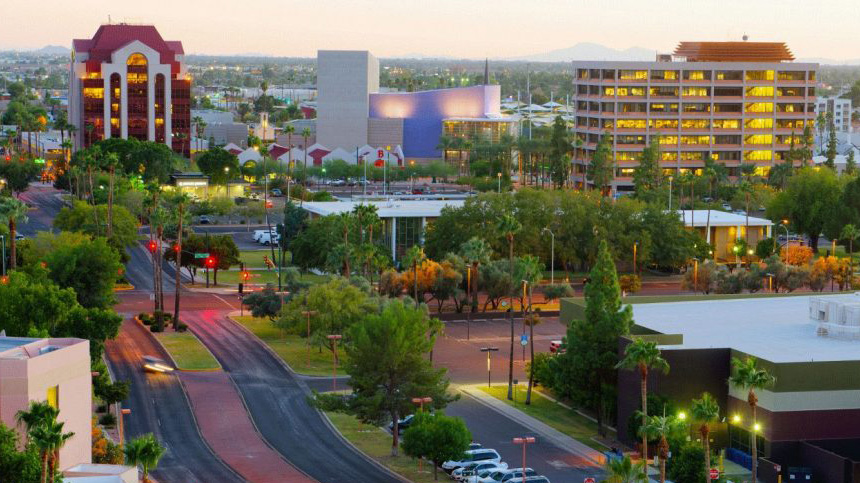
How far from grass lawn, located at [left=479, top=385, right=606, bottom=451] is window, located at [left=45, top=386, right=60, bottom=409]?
30.1 m

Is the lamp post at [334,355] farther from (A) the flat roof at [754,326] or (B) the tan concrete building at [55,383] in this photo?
(B) the tan concrete building at [55,383]

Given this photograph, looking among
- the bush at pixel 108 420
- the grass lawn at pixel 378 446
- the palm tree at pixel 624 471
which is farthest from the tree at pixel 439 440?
the bush at pixel 108 420

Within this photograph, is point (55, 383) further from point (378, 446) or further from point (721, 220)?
point (721, 220)

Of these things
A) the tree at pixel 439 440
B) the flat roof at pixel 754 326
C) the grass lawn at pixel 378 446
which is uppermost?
the flat roof at pixel 754 326

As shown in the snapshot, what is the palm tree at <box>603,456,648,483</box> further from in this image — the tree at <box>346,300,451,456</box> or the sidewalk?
the tree at <box>346,300,451,456</box>

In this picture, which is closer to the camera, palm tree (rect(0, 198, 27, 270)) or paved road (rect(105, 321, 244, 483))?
paved road (rect(105, 321, 244, 483))

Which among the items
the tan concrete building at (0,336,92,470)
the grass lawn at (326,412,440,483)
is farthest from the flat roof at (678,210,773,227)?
the tan concrete building at (0,336,92,470)

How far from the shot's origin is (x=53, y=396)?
5909cm

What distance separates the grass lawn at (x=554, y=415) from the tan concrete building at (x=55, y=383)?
93.7 ft

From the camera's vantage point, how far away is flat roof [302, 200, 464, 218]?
482 feet

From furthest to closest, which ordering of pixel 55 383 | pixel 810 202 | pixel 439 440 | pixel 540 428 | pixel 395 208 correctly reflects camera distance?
pixel 810 202 → pixel 395 208 → pixel 540 428 → pixel 439 440 → pixel 55 383

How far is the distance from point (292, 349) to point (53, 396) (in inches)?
1740

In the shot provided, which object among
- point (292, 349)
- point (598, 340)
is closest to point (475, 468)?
point (598, 340)

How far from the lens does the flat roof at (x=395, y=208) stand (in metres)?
147
